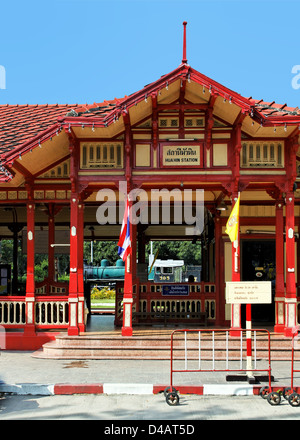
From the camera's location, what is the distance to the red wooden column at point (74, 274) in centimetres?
1307

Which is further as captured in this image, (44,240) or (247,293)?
(44,240)

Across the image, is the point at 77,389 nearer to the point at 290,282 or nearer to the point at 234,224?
the point at 234,224

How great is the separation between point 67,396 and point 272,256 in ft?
28.6

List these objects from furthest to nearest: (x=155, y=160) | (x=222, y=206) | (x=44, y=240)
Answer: (x=44, y=240) < (x=222, y=206) < (x=155, y=160)

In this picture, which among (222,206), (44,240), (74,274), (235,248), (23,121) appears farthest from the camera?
(44,240)

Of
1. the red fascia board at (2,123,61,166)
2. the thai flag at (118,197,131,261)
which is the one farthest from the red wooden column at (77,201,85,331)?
the red fascia board at (2,123,61,166)

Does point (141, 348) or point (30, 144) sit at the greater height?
point (30, 144)

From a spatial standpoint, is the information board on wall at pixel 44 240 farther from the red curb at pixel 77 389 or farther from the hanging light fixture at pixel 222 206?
the red curb at pixel 77 389

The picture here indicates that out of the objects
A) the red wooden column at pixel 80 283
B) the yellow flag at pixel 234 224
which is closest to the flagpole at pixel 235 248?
the yellow flag at pixel 234 224

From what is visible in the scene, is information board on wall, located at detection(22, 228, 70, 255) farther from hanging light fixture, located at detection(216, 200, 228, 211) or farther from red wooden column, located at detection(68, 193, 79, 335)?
hanging light fixture, located at detection(216, 200, 228, 211)

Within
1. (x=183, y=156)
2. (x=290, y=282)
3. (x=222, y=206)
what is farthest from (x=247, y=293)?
(x=222, y=206)
